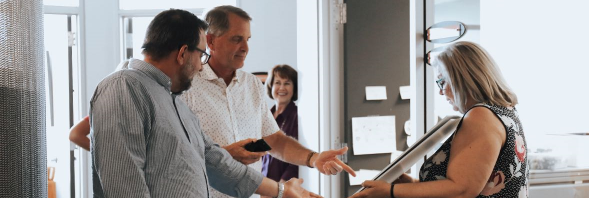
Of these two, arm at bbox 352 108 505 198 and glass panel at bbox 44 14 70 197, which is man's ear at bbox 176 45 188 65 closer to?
arm at bbox 352 108 505 198

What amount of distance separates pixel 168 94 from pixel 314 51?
196cm

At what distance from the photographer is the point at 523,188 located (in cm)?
177

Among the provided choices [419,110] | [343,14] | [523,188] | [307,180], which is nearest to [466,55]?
[523,188]

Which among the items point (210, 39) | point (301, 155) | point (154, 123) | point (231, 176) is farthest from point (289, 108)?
point (154, 123)

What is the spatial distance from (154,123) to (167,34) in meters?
0.27

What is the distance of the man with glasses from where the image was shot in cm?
137

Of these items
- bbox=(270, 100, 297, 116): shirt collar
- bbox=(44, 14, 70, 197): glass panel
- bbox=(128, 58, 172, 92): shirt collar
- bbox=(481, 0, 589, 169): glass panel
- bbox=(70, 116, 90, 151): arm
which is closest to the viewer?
bbox=(128, 58, 172, 92): shirt collar

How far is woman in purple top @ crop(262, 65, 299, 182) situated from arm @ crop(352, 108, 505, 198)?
2113mm

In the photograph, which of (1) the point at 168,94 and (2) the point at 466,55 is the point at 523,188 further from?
(1) the point at 168,94

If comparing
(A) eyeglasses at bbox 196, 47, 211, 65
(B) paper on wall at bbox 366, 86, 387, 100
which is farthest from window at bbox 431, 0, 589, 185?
(A) eyeglasses at bbox 196, 47, 211, 65

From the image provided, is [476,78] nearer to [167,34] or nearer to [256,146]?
[256,146]

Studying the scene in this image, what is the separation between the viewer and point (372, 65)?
3346 mm

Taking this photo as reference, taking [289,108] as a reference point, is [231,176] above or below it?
below

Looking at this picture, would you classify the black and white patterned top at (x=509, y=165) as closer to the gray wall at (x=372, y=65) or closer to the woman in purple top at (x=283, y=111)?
the gray wall at (x=372, y=65)
